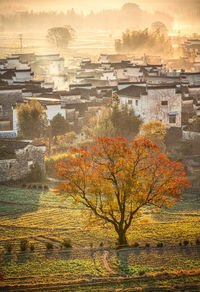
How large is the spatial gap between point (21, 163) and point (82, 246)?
10.0m

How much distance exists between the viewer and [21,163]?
80.0 feet

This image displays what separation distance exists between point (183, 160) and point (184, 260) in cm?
1451

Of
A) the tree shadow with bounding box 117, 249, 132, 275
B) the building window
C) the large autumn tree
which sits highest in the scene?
the building window

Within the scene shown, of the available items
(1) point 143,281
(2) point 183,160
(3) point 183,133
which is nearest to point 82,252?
(1) point 143,281

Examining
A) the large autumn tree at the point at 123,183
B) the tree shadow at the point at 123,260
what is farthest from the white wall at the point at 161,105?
the tree shadow at the point at 123,260

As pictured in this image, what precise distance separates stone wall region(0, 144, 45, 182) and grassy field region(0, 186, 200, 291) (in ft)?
8.15

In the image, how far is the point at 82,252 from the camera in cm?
1460

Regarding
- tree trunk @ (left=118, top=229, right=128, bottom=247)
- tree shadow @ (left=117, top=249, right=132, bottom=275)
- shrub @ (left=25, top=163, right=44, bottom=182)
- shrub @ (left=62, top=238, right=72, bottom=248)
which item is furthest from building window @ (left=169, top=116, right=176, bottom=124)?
tree shadow @ (left=117, top=249, right=132, bottom=275)

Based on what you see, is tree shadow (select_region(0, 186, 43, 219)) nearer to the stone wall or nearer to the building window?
the stone wall

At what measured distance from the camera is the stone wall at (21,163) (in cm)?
2372

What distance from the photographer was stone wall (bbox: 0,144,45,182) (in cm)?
2372

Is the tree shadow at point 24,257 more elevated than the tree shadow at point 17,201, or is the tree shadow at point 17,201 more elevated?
the tree shadow at point 17,201

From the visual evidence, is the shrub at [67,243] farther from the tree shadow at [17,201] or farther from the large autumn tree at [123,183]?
the tree shadow at [17,201]

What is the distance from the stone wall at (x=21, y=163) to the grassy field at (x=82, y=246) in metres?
2.48
